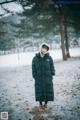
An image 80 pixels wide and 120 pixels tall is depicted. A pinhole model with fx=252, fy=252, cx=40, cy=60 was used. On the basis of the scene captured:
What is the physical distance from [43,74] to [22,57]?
528 mm

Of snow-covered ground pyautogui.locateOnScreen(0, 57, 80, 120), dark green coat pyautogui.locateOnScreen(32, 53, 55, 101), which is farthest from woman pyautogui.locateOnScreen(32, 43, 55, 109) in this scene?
snow-covered ground pyautogui.locateOnScreen(0, 57, 80, 120)

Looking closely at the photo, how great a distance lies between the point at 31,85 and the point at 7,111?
1.92ft

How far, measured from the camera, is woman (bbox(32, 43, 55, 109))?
4.15 m

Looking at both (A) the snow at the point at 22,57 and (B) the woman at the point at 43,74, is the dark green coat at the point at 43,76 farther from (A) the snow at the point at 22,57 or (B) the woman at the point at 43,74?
(A) the snow at the point at 22,57

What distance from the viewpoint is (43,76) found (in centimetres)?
417

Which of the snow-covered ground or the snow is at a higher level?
the snow

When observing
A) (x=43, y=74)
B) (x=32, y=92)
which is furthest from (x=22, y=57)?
(x=32, y=92)

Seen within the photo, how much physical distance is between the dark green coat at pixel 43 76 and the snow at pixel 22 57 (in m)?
0.13

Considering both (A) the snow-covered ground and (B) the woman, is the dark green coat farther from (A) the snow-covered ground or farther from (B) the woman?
(A) the snow-covered ground

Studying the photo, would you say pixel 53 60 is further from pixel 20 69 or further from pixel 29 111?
pixel 29 111

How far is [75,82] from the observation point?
433 centimetres

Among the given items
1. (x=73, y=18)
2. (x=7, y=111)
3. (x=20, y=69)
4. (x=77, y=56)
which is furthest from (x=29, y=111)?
(x=73, y=18)

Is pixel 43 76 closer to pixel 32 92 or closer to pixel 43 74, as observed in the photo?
pixel 43 74

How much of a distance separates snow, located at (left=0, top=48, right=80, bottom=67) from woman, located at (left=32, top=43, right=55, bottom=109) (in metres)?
0.13
